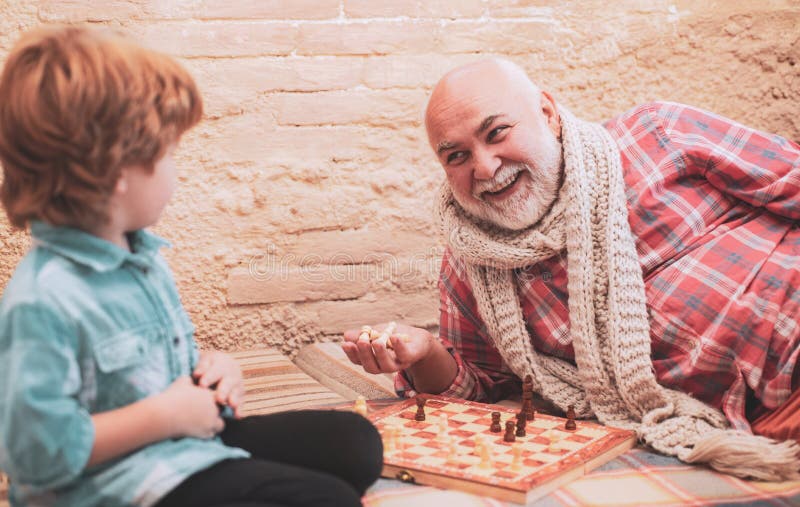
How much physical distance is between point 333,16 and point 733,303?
1871 millimetres

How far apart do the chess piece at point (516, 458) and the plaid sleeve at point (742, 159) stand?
0.98m

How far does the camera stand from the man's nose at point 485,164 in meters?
2.26

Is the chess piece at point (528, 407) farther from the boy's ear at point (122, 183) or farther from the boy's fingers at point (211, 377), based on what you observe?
the boy's ear at point (122, 183)

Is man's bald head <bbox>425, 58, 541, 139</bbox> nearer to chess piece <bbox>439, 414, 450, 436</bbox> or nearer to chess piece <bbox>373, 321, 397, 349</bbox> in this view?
chess piece <bbox>373, 321, 397, 349</bbox>

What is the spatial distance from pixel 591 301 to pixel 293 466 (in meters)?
1.05

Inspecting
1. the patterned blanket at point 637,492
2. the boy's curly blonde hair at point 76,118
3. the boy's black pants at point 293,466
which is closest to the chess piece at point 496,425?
the patterned blanket at point 637,492

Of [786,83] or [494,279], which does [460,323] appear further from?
[786,83]

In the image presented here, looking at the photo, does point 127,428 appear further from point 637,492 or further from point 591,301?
point 591,301

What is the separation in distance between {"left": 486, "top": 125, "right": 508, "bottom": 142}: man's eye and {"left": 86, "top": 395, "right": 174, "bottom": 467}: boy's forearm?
131 cm

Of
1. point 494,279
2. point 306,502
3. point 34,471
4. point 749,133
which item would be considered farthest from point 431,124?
point 34,471

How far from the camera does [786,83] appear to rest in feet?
11.3

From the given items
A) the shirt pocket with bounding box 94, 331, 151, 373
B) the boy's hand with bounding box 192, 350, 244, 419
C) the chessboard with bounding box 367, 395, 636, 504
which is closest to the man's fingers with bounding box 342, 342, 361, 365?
the chessboard with bounding box 367, 395, 636, 504

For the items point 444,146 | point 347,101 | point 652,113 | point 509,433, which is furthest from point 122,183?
point 347,101

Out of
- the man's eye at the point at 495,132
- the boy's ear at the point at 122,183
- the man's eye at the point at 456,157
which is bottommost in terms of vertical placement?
the man's eye at the point at 456,157
